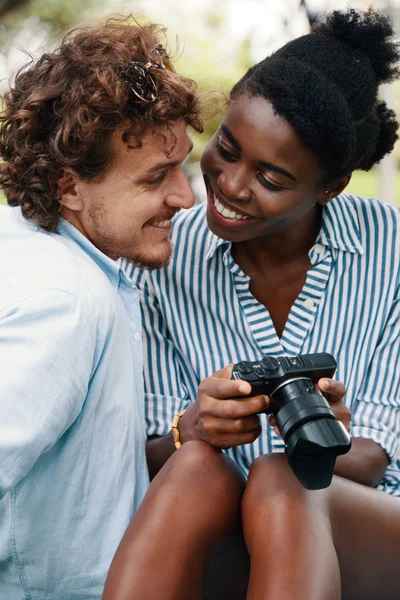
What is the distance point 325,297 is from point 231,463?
530 mm

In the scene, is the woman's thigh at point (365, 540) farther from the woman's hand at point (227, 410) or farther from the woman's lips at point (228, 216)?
the woman's lips at point (228, 216)

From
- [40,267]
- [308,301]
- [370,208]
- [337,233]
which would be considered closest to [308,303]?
[308,301]

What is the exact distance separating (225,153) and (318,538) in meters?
0.84

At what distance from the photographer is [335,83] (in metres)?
1.79

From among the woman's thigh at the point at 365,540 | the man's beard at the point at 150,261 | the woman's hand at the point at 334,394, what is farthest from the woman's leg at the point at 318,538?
the man's beard at the point at 150,261

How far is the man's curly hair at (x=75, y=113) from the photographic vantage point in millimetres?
1662

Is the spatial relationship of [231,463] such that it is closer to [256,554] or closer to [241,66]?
[256,554]

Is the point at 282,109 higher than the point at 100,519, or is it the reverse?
the point at 282,109

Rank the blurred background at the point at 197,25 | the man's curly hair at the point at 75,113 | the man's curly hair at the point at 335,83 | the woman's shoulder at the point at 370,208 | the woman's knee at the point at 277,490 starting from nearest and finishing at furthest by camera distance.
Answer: the woman's knee at the point at 277,490
the man's curly hair at the point at 75,113
the man's curly hair at the point at 335,83
the woman's shoulder at the point at 370,208
the blurred background at the point at 197,25

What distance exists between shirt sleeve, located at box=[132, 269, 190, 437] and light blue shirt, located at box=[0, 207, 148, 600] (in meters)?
0.19

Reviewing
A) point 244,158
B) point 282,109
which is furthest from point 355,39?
point 244,158

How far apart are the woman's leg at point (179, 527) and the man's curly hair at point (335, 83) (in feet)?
2.31

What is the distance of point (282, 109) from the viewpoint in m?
1.77

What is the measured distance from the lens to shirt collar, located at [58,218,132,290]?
5.65 feet
